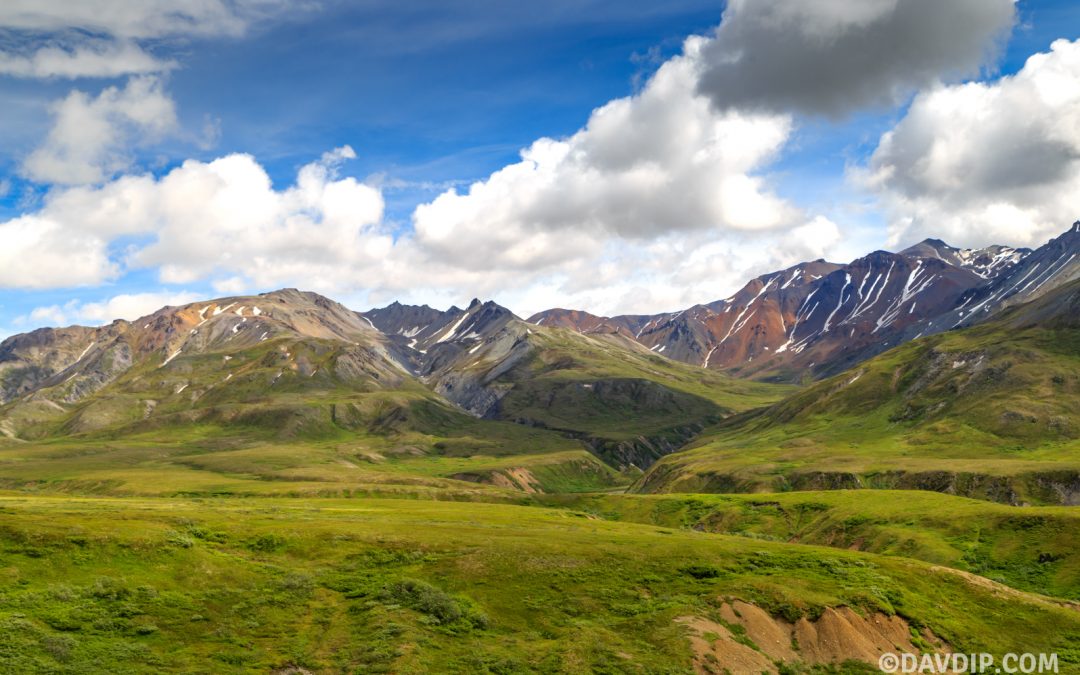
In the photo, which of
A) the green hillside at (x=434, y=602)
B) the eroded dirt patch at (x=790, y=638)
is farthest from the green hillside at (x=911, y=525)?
the eroded dirt patch at (x=790, y=638)

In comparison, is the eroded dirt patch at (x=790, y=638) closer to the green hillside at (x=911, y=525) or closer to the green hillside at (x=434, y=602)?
the green hillside at (x=434, y=602)

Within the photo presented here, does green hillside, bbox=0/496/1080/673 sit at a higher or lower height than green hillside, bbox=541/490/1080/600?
higher

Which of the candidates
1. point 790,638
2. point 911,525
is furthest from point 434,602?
point 911,525

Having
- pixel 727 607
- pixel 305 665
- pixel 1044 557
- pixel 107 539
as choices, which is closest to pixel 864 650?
pixel 727 607

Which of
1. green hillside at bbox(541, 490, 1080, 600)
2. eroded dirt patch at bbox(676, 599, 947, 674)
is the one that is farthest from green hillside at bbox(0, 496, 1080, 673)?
green hillside at bbox(541, 490, 1080, 600)

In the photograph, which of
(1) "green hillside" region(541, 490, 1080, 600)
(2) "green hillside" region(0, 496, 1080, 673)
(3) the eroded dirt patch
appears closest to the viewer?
(2) "green hillside" region(0, 496, 1080, 673)

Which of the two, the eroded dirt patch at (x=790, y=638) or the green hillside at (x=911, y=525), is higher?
the eroded dirt patch at (x=790, y=638)

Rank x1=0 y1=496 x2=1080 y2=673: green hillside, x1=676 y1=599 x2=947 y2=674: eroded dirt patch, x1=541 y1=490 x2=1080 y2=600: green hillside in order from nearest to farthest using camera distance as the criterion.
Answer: x1=0 y1=496 x2=1080 y2=673: green hillside → x1=676 y1=599 x2=947 y2=674: eroded dirt patch → x1=541 y1=490 x2=1080 y2=600: green hillside

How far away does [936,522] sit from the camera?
4530 inches

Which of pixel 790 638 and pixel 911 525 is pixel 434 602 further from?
pixel 911 525

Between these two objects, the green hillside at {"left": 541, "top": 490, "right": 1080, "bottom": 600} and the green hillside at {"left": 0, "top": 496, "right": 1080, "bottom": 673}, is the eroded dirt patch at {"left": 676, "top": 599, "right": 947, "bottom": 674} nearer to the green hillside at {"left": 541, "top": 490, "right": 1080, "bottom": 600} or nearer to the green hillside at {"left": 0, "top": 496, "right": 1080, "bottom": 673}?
the green hillside at {"left": 0, "top": 496, "right": 1080, "bottom": 673}

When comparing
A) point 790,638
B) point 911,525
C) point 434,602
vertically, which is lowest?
point 911,525

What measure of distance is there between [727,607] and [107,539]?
52397 mm

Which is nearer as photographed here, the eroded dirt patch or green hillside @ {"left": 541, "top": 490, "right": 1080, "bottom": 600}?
the eroded dirt patch
